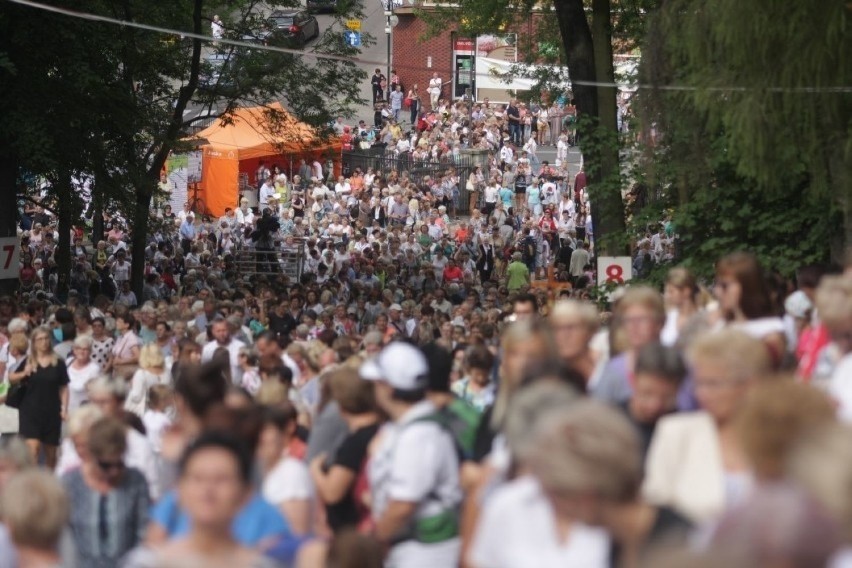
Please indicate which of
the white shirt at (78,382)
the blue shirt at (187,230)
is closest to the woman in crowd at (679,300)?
the white shirt at (78,382)

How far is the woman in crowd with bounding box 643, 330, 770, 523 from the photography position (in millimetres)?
5844

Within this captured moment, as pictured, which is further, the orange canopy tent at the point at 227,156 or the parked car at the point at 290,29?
the orange canopy tent at the point at 227,156

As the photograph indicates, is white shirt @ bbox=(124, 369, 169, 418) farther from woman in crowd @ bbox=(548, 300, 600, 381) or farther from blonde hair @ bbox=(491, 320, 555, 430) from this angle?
blonde hair @ bbox=(491, 320, 555, 430)

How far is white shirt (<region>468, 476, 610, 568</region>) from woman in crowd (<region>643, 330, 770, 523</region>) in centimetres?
73

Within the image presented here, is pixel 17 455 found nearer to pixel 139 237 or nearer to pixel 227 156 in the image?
pixel 139 237

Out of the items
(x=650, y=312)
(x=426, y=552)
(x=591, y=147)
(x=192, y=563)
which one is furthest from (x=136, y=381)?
(x=591, y=147)

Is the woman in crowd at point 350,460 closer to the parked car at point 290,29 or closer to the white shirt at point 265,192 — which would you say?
the parked car at point 290,29

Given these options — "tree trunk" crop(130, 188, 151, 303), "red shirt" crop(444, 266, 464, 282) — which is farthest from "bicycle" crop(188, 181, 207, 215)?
"tree trunk" crop(130, 188, 151, 303)

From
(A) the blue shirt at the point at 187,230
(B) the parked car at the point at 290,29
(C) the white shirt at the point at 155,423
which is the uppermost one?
(B) the parked car at the point at 290,29

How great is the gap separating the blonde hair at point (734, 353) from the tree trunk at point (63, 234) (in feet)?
74.7

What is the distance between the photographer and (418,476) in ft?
21.5

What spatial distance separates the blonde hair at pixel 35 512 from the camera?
229 inches

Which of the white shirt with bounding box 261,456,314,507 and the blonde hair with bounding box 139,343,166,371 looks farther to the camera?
the blonde hair with bounding box 139,343,166,371

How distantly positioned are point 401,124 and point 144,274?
2329 cm
